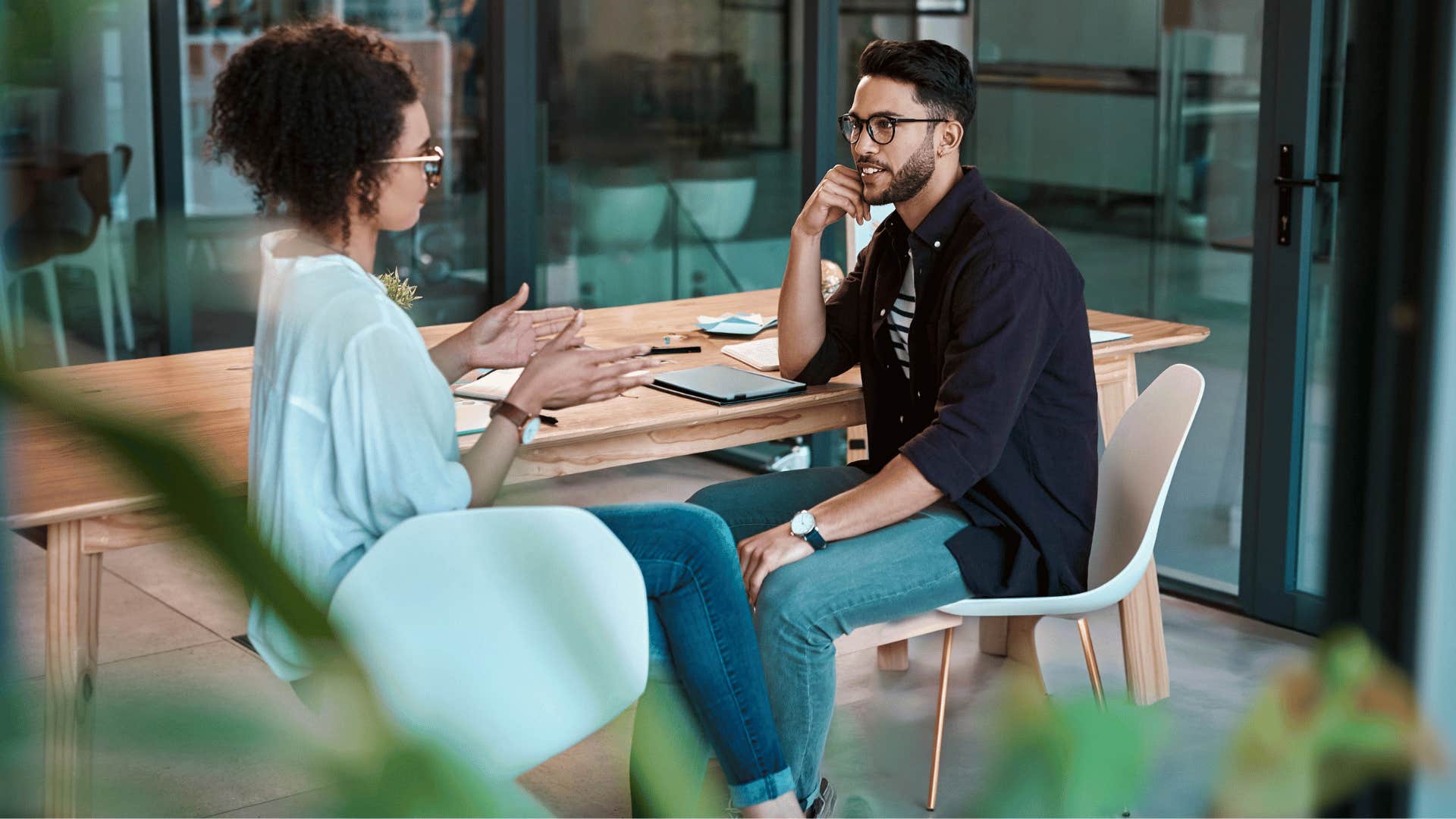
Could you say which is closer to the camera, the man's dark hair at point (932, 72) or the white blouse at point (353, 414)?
the white blouse at point (353, 414)

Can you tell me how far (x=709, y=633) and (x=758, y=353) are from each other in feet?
2.85

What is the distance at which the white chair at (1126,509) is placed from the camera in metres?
2.33

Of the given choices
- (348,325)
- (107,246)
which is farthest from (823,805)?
(107,246)

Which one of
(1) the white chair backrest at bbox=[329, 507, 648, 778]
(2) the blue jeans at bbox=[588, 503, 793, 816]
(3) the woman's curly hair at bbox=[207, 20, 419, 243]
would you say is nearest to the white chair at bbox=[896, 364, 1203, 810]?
(2) the blue jeans at bbox=[588, 503, 793, 816]

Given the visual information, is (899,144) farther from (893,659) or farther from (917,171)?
(893,659)

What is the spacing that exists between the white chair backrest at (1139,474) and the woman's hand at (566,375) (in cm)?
91

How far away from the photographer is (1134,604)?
285 cm

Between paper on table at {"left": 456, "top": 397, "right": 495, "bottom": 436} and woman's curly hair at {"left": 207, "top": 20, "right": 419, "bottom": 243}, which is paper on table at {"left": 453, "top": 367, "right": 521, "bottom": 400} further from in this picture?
woman's curly hair at {"left": 207, "top": 20, "right": 419, "bottom": 243}

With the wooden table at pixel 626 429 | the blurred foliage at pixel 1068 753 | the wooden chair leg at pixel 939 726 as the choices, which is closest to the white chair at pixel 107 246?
the wooden table at pixel 626 429

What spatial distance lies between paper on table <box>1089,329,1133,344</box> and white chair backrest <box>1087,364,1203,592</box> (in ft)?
1.24

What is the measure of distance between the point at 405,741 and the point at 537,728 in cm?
108

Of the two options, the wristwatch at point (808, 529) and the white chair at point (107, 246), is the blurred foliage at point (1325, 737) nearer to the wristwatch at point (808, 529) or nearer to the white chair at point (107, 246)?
the wristwatch at point (808, 529)

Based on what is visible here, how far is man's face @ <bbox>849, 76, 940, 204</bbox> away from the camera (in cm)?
248

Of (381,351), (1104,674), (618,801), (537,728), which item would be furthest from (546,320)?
(1104,674)
